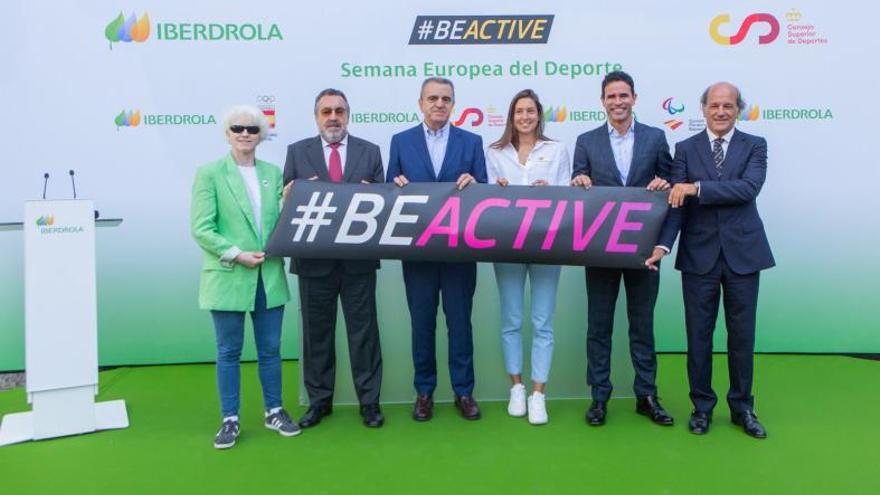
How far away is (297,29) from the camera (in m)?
4.43

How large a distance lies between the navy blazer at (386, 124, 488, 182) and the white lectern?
159 cm

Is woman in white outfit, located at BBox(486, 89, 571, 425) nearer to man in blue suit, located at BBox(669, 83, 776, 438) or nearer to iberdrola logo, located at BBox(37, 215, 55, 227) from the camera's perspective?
man in blue suit, located at BBox(669, 83, 776, 438)

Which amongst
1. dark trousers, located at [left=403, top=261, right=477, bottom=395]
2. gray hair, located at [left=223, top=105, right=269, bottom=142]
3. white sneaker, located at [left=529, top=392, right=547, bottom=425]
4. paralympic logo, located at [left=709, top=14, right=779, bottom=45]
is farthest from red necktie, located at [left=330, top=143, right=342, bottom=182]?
paralympic logo, located at [left=709, top=14, right=779, bottom=45]

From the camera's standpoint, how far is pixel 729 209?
295cm

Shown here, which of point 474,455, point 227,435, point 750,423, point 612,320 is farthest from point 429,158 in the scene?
point 750,423

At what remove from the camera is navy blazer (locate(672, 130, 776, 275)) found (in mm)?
2902

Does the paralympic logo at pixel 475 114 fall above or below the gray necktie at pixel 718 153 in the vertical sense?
above

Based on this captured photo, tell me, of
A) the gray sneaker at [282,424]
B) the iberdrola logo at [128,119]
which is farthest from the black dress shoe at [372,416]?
the iberdrola logo at [128,119]

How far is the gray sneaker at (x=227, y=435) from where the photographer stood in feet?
9.73

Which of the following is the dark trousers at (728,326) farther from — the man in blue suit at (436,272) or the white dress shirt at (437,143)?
the white dress shirt at (437,143)

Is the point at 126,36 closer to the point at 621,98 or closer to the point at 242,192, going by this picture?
the point at 242,192

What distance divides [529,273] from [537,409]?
70 cm

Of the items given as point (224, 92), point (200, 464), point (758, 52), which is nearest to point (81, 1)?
point (224, 92)

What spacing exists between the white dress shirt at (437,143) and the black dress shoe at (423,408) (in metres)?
1.18
